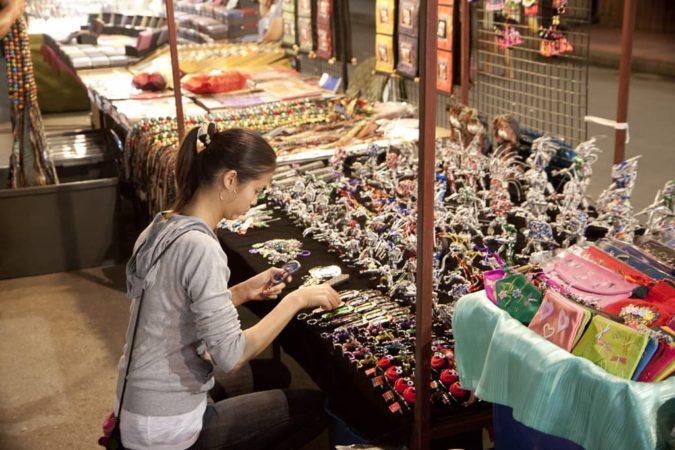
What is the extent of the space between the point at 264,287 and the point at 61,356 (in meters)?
1.54

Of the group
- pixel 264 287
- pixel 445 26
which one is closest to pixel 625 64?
pixel 445 26

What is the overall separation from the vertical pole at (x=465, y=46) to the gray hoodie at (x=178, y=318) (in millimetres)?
2483

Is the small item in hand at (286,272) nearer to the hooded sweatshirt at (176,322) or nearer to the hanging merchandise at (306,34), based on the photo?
the hooded sweatshirt at (176,322)

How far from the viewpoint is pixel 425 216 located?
1.83 meters

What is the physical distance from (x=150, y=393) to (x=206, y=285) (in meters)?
0.29

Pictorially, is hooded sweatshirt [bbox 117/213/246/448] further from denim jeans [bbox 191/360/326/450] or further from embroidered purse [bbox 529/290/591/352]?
embroidered purse [bbox 529/290/591/352]

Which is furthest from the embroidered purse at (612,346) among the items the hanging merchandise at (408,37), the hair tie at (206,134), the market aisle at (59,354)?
the hanging merchandise at (408,37)

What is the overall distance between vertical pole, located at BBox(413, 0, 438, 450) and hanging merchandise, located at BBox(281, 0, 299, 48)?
14.9ft

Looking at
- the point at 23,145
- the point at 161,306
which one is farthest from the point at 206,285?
the point at 23,145

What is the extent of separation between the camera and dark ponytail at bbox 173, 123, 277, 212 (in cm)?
199

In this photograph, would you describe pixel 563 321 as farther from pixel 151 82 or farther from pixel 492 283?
pixel 151 82

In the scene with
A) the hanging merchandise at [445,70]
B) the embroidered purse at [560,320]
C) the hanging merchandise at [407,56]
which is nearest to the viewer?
the embroidered purse at [560,320]

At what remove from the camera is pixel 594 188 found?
5629 millimetres

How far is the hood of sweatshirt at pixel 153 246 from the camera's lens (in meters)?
1.91
